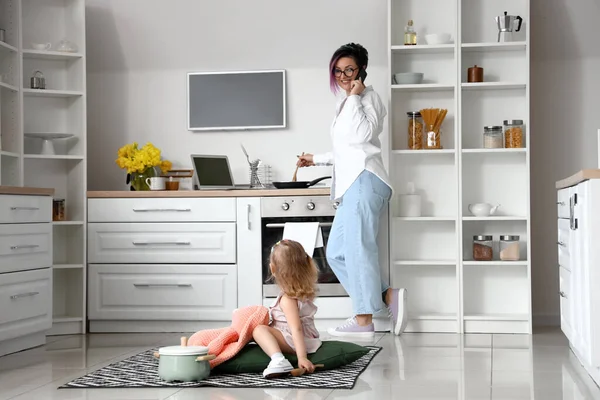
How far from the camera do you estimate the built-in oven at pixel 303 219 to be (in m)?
5.22

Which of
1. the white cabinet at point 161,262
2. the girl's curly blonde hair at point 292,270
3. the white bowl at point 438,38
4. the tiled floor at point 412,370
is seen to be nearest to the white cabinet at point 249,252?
the white cabinet at point 161,262

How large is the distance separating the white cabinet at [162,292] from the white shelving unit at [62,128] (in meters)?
0.11

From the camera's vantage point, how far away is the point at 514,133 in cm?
516

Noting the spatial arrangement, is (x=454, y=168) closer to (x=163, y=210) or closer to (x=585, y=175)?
(x=163, y=210)

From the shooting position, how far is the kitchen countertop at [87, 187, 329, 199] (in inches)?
206

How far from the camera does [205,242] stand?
5.29m

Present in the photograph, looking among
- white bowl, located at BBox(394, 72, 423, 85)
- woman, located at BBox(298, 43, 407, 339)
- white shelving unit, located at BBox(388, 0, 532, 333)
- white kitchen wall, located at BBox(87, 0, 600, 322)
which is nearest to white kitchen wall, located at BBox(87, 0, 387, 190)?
white kitchen wall, located at BBox(87, 0, 600, 322)

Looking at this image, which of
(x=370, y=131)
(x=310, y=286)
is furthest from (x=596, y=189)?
(x=370, y=131)

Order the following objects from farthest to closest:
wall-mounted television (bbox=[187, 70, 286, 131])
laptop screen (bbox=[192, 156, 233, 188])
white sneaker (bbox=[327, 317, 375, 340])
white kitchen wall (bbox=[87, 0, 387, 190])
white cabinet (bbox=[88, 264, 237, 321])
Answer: wall-mounted television (bbox=[187, 70, 286, 131])
white kitchen wall (bbox=[87, 0, 387, 190])
laptop screen (bbox=[192, 156, 233, 188])
white cabinet (bbox=[88, 264, 237, 321])
white sneaker (bbox=[327, 317, 375, 340])

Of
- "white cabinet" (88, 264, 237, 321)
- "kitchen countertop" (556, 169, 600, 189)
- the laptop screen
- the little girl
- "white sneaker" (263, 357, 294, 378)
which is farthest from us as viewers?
the laptop screen

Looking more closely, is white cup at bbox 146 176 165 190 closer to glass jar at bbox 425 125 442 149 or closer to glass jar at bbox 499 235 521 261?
glass jar at bbox 425 125 442 149

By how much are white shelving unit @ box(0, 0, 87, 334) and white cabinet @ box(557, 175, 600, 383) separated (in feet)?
9.25

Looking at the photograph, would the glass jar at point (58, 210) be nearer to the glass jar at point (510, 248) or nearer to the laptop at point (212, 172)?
the laptop at point (212, 172)

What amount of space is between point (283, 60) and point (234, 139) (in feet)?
1.89
